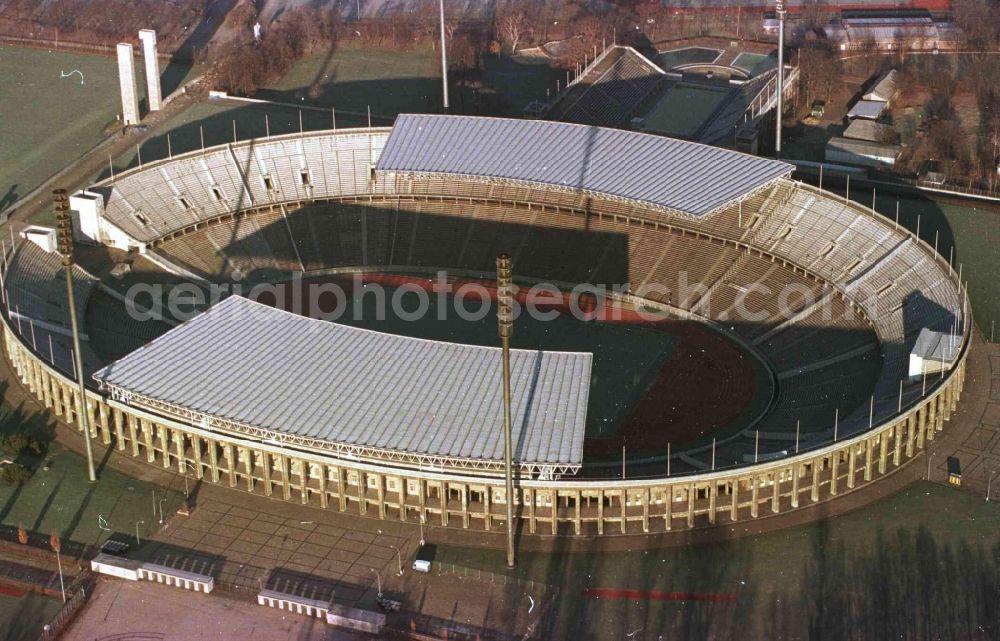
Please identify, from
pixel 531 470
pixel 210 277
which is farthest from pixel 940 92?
pixel 531 470

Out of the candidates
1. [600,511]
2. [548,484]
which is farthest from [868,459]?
[548,484]

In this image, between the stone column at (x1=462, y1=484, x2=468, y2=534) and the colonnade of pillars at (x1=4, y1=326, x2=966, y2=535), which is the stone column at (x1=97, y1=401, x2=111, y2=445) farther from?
the stone column at (x1=462, y1=484, x2=468, y2=534)

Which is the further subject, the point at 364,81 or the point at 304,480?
A: the point at 364,81

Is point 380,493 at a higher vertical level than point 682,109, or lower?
lower

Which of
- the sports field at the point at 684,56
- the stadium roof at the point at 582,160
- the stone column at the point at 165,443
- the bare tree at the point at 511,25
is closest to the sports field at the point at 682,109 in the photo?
the sports field at the point at 684,56

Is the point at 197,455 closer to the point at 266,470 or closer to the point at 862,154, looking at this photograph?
the point at 266,470

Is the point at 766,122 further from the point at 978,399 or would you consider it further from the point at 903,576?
the point at 903,576

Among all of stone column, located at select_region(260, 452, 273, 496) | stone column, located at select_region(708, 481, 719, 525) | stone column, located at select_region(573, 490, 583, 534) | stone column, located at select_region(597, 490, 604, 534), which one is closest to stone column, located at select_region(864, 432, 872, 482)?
stone column, located at select_region(708, 481, 719, 525)
